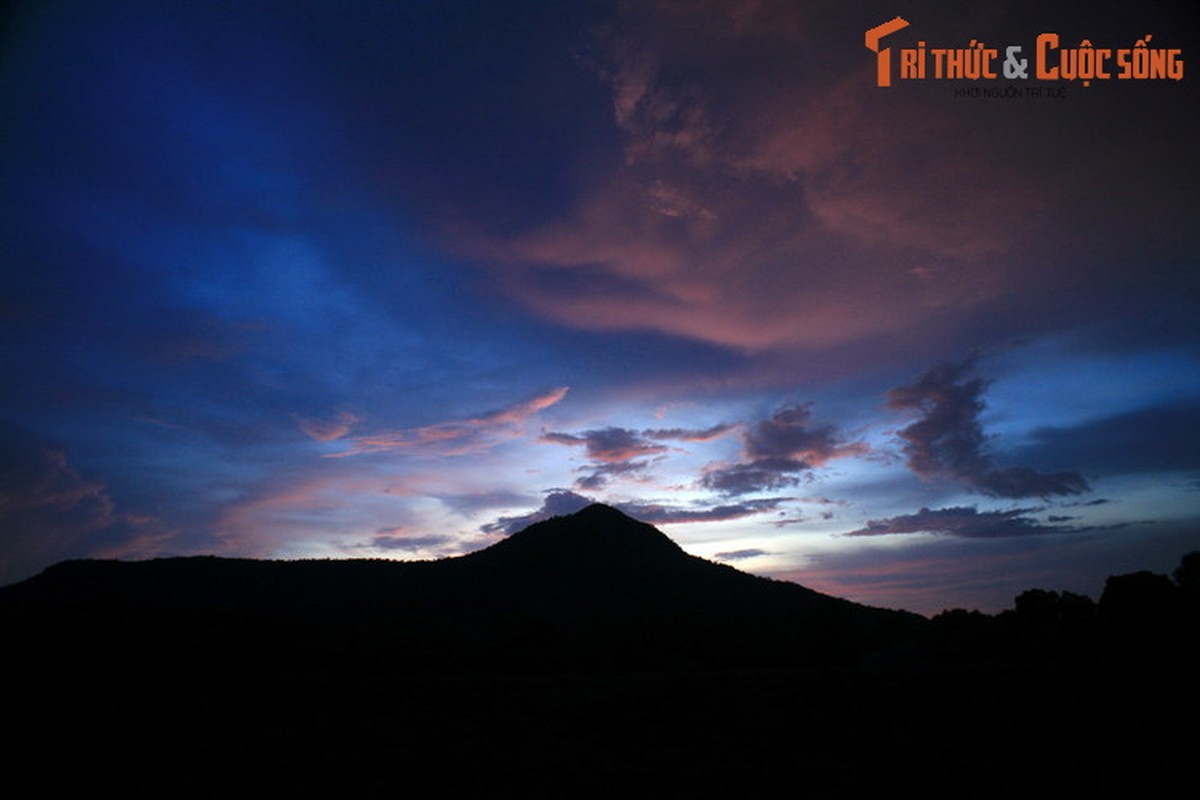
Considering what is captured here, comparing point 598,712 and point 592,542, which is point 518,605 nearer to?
point 592,542

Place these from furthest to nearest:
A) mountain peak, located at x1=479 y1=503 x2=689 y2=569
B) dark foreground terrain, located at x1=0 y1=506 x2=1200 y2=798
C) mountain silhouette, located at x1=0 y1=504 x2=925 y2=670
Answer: mountain peak, located at x1=479 y1=503 x2=689 y2=569, mountain silhouette, located at x1=0 y1=504 x2=925 y2=670, dark foreground terrain, located at x1=0 y1=506 x2=1200 y2=798

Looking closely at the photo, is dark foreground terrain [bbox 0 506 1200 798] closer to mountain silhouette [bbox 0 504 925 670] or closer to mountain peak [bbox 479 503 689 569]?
mountain silhouette [bbox 0 504 925 670]

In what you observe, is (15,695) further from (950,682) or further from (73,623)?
(950,682)

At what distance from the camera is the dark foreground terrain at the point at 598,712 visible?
45.1 feet

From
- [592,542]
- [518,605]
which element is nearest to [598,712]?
[518,605]

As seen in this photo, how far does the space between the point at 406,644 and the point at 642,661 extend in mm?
20550

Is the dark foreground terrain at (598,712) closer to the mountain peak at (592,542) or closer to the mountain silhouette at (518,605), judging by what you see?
the mountain silhouette at (518,605)

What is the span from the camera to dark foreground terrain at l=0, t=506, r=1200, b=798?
45.1 feet

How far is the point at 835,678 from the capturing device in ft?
84.5

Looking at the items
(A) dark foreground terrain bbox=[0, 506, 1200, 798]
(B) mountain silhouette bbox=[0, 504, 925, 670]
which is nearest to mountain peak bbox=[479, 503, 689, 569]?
(B) mountain silhouette bbox=[0, 504, 925, 670]

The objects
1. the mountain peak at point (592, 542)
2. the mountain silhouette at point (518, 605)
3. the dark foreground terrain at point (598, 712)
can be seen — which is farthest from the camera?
the mountain peak at point (592, 542)

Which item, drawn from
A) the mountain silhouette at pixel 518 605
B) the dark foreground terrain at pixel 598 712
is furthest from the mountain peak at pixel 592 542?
the dark foreground terrain at pixel 598 712

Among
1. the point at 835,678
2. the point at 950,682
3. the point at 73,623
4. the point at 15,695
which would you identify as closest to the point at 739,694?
the point at 835,678

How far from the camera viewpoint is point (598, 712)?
20750 millimetres
